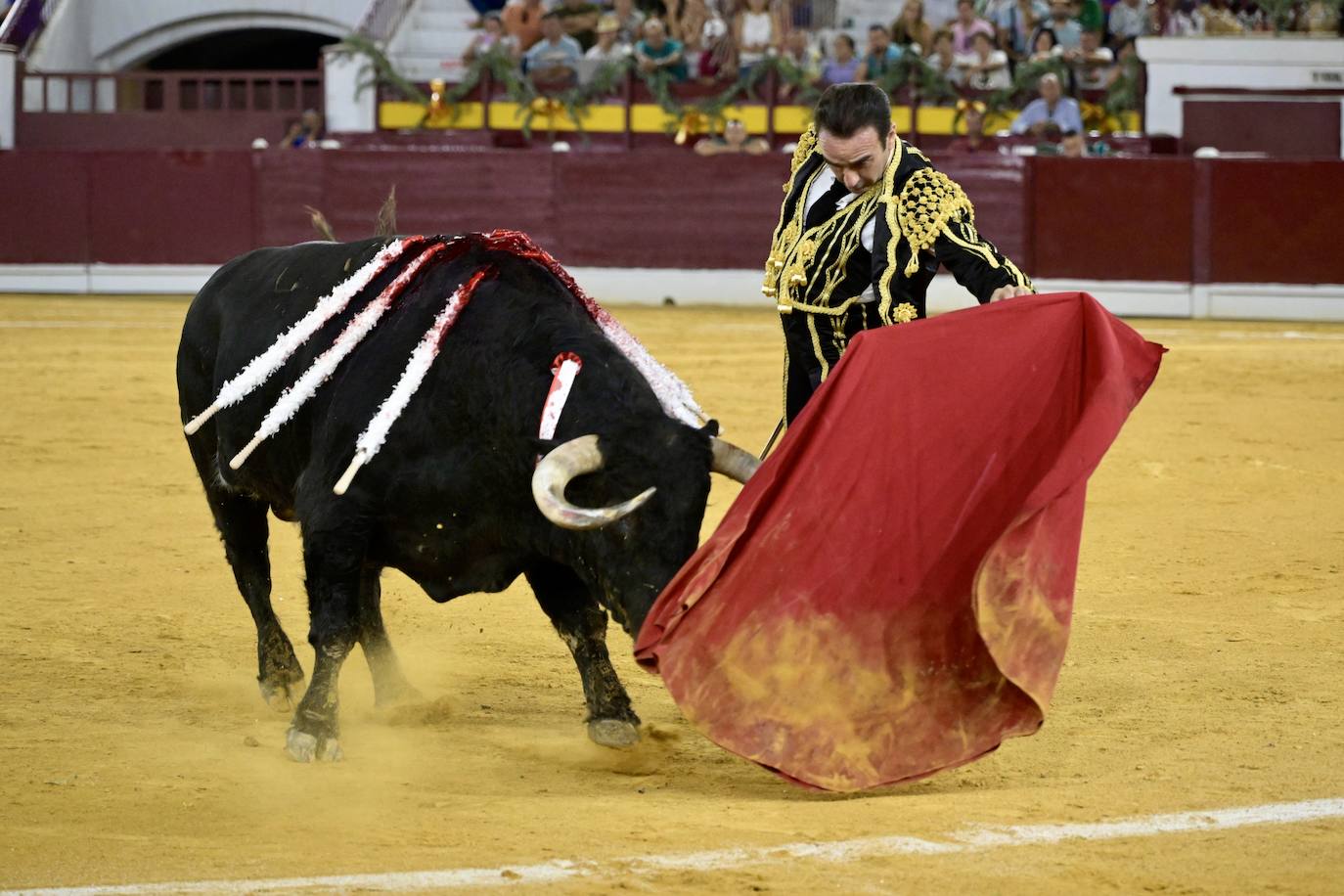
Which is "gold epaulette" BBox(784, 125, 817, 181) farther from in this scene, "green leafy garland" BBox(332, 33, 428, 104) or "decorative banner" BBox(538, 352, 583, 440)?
"green leafy garland" BBox(332, 33, 428, 104)

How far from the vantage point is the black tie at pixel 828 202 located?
4.01 m

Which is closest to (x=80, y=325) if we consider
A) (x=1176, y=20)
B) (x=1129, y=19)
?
(x=1129, y=19)

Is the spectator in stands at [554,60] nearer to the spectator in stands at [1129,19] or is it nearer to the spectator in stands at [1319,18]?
the spectator in stands at [1129,19]

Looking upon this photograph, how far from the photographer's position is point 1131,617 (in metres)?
5.14

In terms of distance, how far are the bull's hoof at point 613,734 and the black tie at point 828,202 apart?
3.59ft

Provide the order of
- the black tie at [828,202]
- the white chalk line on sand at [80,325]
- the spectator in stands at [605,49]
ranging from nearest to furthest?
the black tie at [828,202], the white chalk line on sand at [80,325], the spectator in stands at [605,49]

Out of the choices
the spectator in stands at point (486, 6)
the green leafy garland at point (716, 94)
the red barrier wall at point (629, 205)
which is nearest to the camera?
the red barrier wall at point (629, 205)

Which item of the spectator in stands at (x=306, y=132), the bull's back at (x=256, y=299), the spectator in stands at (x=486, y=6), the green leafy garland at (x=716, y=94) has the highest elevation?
the spectator in stands at (x=486, y=6)

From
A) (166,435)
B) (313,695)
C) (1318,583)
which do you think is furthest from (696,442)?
(166,435)

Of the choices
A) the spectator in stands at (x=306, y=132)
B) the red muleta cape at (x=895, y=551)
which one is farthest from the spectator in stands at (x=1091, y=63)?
the red muleta cape at (x=895, y=551)

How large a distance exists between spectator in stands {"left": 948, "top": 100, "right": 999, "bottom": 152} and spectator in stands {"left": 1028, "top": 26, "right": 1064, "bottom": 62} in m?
0.54

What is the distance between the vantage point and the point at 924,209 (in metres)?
3.81

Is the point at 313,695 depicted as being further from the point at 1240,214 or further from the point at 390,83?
the point at 390,83

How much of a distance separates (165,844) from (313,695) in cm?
72
